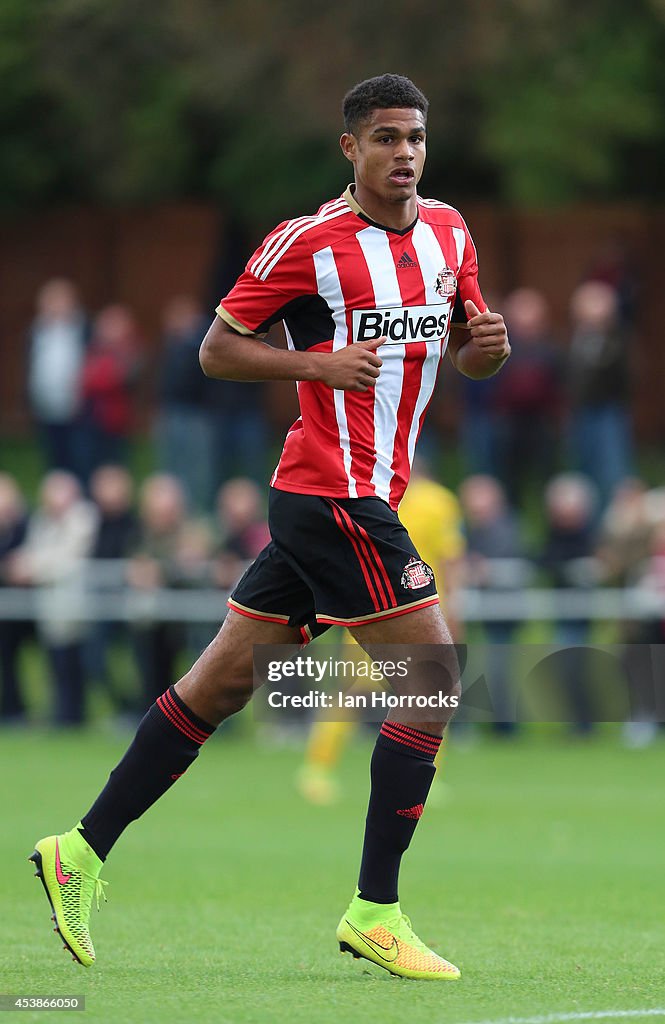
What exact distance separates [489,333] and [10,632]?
1342 cm

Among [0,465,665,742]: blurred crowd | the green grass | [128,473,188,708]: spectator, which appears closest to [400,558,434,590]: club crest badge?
the green grass

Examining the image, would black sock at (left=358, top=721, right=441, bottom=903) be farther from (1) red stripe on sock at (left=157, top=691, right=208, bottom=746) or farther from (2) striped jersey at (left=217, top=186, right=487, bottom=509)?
(2) striped jersey at (left=217, top=186, right=487, bottom=509)

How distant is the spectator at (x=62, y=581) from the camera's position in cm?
1900

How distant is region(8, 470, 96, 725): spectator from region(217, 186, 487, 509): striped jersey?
41.4ft

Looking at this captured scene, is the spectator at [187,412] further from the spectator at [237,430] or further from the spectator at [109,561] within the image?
the spectator at [109,561]

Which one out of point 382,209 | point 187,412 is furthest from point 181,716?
point 187,412

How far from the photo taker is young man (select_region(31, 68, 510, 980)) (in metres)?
6.44

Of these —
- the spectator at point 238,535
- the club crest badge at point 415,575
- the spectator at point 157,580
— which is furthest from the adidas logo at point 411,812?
the spectator at point 157,580

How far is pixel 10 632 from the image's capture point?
63.6 ft

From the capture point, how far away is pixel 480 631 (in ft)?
62.7

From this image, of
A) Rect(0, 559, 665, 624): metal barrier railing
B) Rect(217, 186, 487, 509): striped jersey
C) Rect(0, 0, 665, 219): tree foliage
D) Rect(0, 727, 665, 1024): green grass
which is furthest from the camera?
Rect(0, 0, 665, 219): tree foliage

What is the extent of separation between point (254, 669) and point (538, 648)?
11.8 meters

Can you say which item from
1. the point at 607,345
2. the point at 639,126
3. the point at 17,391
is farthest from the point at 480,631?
the point at 17,391

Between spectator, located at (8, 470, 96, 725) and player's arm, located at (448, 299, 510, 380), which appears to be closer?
player's arm, located at (448, 299, 510, 380)
